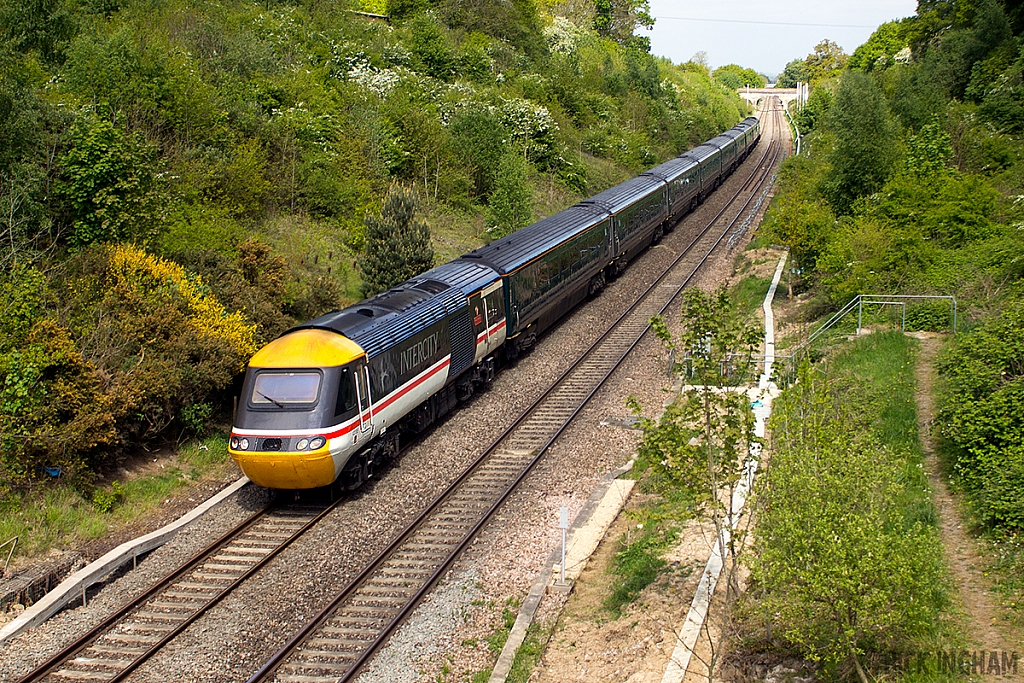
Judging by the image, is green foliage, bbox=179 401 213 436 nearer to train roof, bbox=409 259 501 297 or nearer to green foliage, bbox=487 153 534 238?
train roof, bbox=409 259 501 297

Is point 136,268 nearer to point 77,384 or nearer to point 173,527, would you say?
point 77,384

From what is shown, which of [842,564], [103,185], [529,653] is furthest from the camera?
[103,185]

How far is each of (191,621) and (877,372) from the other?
1334cm

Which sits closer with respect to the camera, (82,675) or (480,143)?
(82,675)

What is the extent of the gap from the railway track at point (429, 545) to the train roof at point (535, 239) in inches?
117

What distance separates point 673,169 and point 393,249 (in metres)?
20.5

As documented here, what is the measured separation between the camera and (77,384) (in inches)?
565

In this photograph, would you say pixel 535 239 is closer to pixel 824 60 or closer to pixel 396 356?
pixel 396 356

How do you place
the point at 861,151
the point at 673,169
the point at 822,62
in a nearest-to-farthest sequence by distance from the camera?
the point at 861,151
the point at 673,169
the point at 822,62

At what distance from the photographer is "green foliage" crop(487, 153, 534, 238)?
31609mm

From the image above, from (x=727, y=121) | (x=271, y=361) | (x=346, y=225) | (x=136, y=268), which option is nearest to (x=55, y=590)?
(x=271, y=361)

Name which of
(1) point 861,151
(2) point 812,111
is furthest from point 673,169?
(2) point 812,111

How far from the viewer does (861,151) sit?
30.5 m

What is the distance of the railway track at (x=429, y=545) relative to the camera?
10734 mm
